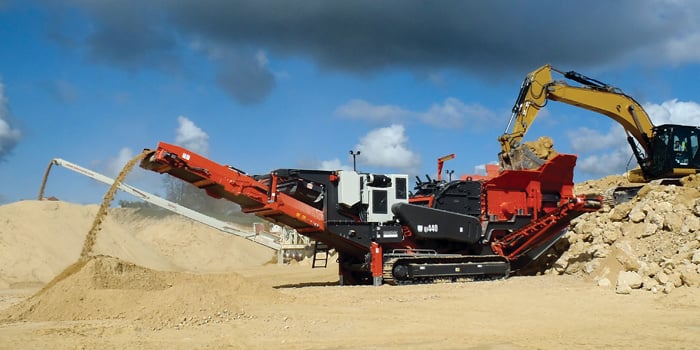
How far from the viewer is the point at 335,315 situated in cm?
965

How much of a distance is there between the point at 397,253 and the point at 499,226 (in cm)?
312

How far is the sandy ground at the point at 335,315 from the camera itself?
297 inches

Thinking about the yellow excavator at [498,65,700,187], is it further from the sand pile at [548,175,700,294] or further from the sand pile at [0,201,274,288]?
the sand pile at [0,201,274,288]

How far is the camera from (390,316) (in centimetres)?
966

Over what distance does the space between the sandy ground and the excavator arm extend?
441cm

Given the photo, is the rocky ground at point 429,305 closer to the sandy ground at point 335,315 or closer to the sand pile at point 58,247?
the sandy ground at point 335,315

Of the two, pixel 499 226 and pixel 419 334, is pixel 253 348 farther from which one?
pixel 499 226

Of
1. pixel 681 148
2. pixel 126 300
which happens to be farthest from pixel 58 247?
pixel 681 148

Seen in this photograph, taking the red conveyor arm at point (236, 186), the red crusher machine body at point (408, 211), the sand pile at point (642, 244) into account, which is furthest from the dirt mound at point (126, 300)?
the sand pile at point (642, 244)

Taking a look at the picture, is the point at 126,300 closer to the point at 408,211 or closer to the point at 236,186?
the point at 236,186

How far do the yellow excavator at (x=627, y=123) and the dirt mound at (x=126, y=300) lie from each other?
35.7ft

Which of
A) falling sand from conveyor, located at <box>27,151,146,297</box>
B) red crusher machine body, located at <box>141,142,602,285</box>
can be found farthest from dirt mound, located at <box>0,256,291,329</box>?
red crusher machine body, located at <box>141,142,602,285</box>

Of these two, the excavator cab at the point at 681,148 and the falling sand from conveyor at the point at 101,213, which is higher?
the excavator cab at the point at 681,148

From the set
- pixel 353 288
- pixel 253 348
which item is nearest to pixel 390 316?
pixel 253 348
